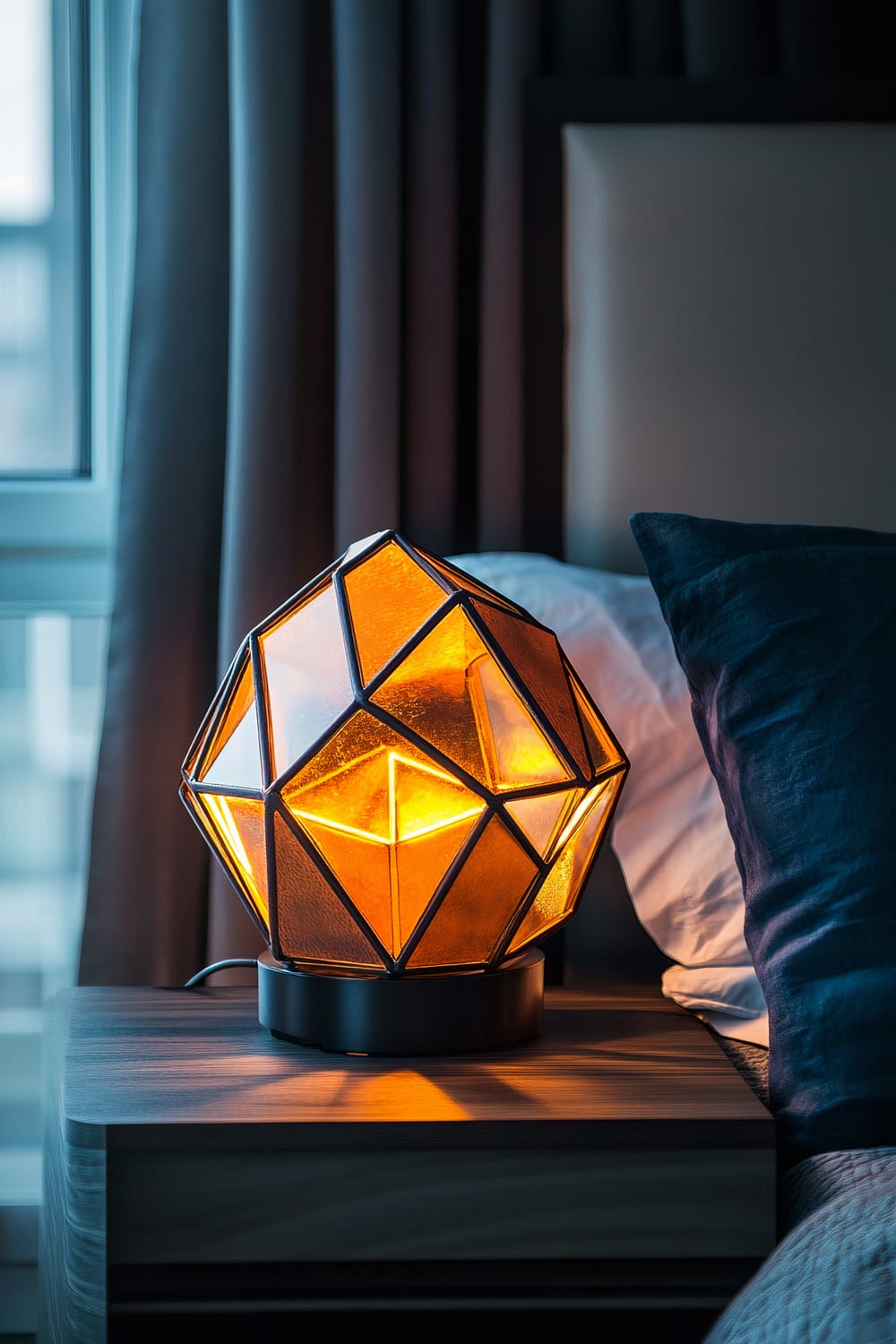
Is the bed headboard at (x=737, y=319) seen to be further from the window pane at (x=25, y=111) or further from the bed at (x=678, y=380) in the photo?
the window pane at (x=25, y=111)

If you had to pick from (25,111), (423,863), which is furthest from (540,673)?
(25,111)

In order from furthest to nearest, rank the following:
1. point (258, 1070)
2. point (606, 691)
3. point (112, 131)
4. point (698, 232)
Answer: point (112, 131), point (698, 232), point (606, 691), point (258, 1070)

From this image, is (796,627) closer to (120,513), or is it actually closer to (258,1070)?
(258,1070)

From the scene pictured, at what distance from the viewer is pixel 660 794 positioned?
104 cm

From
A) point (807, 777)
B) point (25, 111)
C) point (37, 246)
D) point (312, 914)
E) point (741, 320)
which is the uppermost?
point (25, 111)

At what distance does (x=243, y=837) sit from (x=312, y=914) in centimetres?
8

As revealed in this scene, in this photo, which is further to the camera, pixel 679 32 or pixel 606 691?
pixel 679 32

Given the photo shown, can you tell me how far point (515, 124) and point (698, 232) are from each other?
0.25 m

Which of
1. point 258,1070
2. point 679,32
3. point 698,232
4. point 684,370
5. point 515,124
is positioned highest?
point 679,32

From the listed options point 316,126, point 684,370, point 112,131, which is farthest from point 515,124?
point 112,131

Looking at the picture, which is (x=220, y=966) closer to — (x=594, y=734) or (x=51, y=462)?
(x=594, y=734)

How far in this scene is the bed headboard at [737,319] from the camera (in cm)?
126

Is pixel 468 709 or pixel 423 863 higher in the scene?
pixel 468 709

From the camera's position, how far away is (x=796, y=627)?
0.82 meters
